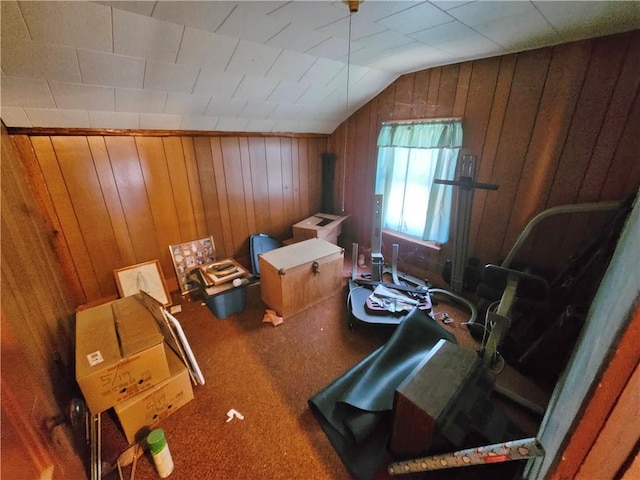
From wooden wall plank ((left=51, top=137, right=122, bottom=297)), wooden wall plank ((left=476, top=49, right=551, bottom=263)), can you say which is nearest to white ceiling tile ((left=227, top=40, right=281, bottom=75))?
wooden wall plank ((left=51, top=137, right=122, bottom=297))

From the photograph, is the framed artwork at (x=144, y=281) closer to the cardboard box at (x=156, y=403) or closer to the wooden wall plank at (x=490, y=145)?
the cardboard box at (x=156, y=403)

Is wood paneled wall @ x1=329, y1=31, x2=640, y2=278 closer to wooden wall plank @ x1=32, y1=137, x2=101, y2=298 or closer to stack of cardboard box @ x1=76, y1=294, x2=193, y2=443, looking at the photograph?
stack of cardboard box @ x1=76, y1=294, x2=193, y2=443

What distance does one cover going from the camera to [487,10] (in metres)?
1.21

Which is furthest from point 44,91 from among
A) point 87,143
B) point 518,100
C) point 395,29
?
point 518,100

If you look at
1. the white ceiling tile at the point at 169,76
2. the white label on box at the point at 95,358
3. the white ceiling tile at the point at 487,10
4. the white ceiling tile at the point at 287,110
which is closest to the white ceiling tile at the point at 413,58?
the white ceiling tile at the point at 487,10

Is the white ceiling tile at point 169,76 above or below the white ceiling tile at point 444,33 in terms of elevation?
below

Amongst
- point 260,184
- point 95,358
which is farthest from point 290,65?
point 95,358

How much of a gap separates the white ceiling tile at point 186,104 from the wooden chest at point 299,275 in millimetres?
1234

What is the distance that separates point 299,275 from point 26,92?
6.20 feet

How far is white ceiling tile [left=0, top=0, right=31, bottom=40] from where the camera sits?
101cm

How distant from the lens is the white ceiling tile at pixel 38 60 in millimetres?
1188

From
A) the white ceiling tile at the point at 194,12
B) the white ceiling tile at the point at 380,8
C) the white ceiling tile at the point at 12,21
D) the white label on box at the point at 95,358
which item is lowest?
the white label on box at the point at 95,358

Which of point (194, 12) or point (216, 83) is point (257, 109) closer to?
point (216, 83)

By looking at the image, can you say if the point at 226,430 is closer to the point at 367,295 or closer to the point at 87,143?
the point at 367,295
